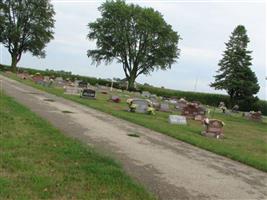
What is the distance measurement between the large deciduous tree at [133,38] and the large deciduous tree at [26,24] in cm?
793

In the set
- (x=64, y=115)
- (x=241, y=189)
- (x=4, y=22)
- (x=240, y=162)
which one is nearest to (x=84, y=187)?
(x=241, y=189)

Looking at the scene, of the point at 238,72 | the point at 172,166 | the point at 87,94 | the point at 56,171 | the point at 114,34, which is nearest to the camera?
the point at 56,171

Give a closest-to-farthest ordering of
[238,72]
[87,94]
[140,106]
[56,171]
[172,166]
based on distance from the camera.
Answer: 1. [56,171]
2. [172,166]
3. [140,106]
4. [87,94]
5. [238,72]

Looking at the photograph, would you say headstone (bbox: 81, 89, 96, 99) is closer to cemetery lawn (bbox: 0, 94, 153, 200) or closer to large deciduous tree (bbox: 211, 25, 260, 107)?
cemetery lawn (bbox: 0, 94, 153, 200)

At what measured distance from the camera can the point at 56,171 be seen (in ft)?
22.5

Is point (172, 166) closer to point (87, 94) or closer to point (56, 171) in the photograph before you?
point (56, 171)

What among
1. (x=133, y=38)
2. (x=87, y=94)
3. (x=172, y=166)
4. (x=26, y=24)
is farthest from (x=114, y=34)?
(x=172, y=166)

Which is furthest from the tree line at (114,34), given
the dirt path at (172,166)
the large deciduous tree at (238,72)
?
the dirt path at (172,166)

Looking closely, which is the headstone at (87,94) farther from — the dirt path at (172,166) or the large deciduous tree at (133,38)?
the large deciduous tree at (133,38)

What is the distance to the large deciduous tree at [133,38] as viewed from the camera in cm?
6412

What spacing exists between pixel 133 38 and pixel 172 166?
57.1m

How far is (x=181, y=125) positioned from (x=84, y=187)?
42.1 feet

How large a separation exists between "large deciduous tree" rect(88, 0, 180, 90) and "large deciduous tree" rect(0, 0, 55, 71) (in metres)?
7.93

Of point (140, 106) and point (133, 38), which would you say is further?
point (133, 38)
